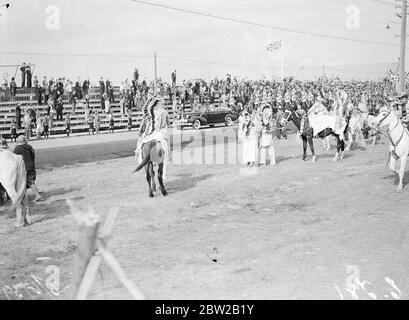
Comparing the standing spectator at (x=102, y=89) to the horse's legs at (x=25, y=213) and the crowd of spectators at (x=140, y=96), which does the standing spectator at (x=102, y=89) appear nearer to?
the crowd of spectators at (x=140, y=96)

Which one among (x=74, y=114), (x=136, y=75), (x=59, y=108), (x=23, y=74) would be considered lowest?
(x=74, y=114)

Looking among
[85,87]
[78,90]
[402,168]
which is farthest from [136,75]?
[402,168]

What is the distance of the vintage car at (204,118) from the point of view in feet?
103

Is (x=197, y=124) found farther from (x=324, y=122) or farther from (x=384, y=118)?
(x=384, y=118)

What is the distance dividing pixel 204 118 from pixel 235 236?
23.5 meters

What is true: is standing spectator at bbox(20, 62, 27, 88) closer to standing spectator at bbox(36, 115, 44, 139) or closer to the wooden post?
standing spectator at bbox(36, 115, 44, 139)

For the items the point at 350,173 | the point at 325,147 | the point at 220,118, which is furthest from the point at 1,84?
the point at 350,173

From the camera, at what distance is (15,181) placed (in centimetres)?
914

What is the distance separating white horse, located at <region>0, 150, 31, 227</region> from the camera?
9016mm

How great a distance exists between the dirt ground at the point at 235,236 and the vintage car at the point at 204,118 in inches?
675

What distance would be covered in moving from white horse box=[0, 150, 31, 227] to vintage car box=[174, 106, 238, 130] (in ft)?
73.1

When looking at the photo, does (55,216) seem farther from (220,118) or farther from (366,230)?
(220,118)

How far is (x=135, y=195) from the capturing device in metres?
11.8
